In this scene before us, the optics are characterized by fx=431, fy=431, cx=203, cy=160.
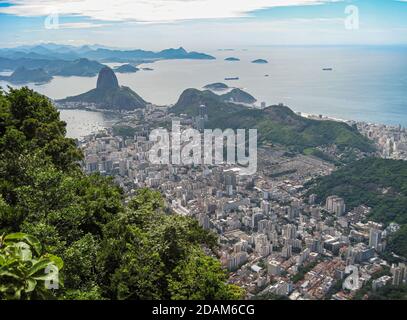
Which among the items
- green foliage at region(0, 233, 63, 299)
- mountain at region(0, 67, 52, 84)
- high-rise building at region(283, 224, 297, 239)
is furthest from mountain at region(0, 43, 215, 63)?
green foliage at region(0, 233, 63, 299)

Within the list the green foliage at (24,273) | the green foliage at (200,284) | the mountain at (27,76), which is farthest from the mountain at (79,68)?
the green foliage at (24,273)

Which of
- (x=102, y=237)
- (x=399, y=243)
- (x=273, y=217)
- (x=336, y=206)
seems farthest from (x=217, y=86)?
(x=102, y=237)

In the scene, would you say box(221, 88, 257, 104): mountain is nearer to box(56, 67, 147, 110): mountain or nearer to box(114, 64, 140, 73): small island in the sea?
box(56, 67, 147, 110): mountain

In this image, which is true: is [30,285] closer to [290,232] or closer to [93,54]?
[290,232]

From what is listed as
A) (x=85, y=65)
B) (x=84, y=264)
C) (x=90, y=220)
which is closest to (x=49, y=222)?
(x=84, y=264)

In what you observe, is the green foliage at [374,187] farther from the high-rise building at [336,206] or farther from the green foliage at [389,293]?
the green foliage at [389,293]
